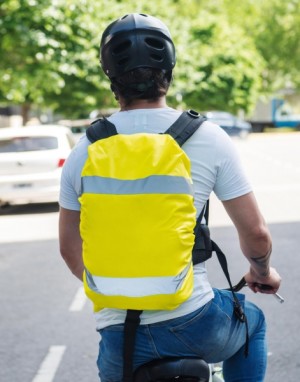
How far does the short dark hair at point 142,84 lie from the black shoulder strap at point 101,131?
0.09m

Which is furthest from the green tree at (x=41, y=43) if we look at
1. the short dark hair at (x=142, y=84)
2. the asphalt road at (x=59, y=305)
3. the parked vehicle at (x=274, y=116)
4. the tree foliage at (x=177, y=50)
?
the parked vehicle at (x=274, y=116)

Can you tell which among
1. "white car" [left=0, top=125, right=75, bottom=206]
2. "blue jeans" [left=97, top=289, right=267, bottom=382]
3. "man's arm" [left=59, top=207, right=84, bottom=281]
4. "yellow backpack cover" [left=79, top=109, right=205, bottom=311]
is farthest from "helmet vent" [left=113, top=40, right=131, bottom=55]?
"white car" [left=0, top=125, right=75, bottom=206]

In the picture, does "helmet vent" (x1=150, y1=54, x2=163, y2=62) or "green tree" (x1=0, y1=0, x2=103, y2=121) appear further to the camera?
"green tree" (x1=0, y1=0, x2=103, y2=121)

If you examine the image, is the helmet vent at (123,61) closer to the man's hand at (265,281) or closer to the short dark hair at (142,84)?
the short dark hair at (142,84)

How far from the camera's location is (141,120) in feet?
7.97

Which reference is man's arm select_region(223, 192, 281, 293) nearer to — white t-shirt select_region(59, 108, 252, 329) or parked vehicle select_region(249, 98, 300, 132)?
white t-shirt select_region(59, 108, 252, 329)

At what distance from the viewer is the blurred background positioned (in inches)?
225

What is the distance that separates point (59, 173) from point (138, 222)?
1229 centimetres

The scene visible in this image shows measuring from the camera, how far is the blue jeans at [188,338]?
2.29m

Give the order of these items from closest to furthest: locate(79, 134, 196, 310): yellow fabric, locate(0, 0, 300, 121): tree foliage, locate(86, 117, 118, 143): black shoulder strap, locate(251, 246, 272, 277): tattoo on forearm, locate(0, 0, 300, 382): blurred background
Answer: locate(79, 134, 196, 310): yellow fabric → locate(86, 117, 118, 143): black shoulder strap → locate(251, 246, 272, 277): tattoo on forearm → locate(0, 0, 300, 382): blurred background → locate(0, 0, 300, 121): tree foliage

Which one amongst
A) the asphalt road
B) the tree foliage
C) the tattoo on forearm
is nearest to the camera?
the tattoo on forearm

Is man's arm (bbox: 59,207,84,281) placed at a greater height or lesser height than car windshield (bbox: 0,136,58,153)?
greater

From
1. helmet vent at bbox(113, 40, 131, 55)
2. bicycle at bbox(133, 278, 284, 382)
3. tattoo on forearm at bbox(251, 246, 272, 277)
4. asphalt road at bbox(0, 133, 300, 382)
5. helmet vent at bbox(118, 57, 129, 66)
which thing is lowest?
asphalt road at bbox(0, 133, 300, 382)

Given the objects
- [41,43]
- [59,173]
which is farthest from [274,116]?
[59,173]
